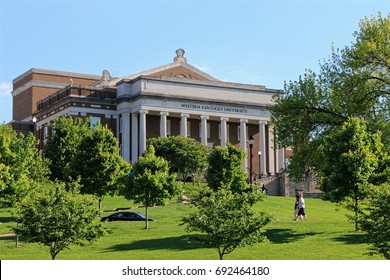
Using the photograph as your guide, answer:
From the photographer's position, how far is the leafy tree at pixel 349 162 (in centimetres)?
3444

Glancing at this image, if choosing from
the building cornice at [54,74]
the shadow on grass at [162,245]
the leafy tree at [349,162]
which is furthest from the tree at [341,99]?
the building cornice at [54,74]

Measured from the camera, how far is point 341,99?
4225 cm

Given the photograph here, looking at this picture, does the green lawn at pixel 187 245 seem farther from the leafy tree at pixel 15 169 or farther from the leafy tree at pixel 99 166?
the leafy tree at pixel 99 166

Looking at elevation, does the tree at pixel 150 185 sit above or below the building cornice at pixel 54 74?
below

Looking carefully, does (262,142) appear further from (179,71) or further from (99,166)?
(99,166)

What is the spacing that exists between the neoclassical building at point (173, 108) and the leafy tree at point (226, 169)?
33160 millimetres

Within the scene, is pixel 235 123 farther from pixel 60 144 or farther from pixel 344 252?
pixel 344 252

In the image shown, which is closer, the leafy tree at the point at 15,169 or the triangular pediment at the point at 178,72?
the leafy tree at the point at 15,169

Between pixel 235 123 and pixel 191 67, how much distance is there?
9397 mm

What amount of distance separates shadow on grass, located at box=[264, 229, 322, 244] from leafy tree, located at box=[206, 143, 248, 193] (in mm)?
13761

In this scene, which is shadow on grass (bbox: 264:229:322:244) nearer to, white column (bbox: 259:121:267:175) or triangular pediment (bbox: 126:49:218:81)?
white column (bbox: 259:121:267:175)

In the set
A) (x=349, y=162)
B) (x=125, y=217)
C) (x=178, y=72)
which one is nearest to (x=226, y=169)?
(x=125, y=217)

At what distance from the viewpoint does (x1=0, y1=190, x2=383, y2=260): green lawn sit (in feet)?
92.9

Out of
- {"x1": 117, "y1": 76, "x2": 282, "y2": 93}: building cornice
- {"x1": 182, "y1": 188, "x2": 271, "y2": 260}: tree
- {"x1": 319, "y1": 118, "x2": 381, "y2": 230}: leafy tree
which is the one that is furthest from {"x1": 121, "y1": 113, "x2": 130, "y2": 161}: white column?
Result: {"x1": 182, "y1": 188, "x2": 271, "y2": 260}: tree
